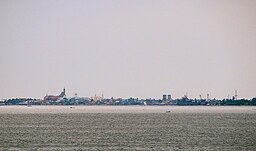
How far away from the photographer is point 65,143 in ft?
342

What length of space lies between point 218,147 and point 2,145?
34571mm

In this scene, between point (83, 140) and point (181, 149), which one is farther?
point (83, 140)

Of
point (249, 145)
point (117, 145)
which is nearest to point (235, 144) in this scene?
point (249, 145)

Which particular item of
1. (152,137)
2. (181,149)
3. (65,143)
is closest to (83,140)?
(65,143)

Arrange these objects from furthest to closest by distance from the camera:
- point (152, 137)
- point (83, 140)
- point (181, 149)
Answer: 1. point (152, 137)
2. point (83, 140)
3. point (181, 149)

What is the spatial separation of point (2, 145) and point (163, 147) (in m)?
26.0

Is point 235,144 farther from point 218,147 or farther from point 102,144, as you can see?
point 102,144

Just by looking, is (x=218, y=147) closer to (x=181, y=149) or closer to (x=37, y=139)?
(x=181, y=149)

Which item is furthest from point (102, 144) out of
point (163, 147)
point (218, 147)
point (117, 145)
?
point (218, 147)

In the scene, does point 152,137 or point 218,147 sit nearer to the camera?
point 218,147

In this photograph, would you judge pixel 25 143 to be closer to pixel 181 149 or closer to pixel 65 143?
pixel 65 143

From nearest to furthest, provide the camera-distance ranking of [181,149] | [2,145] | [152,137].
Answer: [181,149] → [2,145] → [152,137]

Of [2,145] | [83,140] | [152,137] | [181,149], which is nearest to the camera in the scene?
[181,149]

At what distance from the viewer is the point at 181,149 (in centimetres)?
9350
